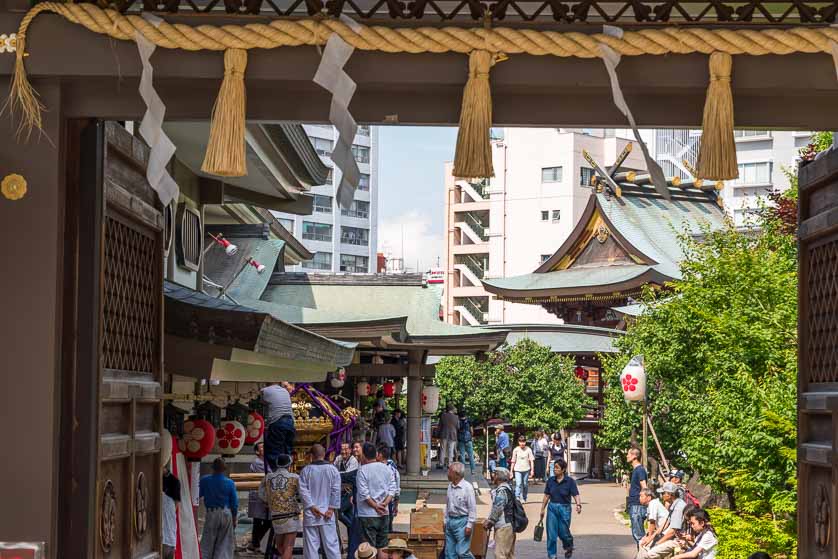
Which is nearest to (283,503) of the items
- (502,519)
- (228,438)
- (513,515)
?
(228,438)

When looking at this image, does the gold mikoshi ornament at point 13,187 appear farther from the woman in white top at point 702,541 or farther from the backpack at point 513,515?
the backpack at point 513,515

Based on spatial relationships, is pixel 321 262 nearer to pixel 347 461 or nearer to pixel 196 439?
Result: pixel 347 461

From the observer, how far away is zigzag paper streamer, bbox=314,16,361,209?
4.75 m

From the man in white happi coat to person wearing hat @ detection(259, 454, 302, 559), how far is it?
0.14 metres

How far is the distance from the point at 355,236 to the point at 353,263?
1973 mm

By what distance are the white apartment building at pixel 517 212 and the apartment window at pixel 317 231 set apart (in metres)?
12.8

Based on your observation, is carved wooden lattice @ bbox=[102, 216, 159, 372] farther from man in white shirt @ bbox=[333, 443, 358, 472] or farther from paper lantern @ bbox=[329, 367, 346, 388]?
Answer: paper lantern @ bbox=[329, 367, 346, 388]

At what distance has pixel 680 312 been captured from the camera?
21.3m

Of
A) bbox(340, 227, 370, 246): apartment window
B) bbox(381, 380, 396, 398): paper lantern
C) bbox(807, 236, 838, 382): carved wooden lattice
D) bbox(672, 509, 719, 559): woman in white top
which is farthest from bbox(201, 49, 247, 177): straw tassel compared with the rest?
bbox(340, 227, 370, 246): apartment window

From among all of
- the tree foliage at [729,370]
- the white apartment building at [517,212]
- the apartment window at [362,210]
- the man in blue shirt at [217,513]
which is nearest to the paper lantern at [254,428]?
the man in blue shirt at [217,513]

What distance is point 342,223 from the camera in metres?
89.4

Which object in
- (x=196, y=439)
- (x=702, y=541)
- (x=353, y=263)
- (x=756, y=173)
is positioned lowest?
(x=702, y=541)

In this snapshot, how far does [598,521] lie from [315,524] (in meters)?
11.2

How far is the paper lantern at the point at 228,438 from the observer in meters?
12.5
